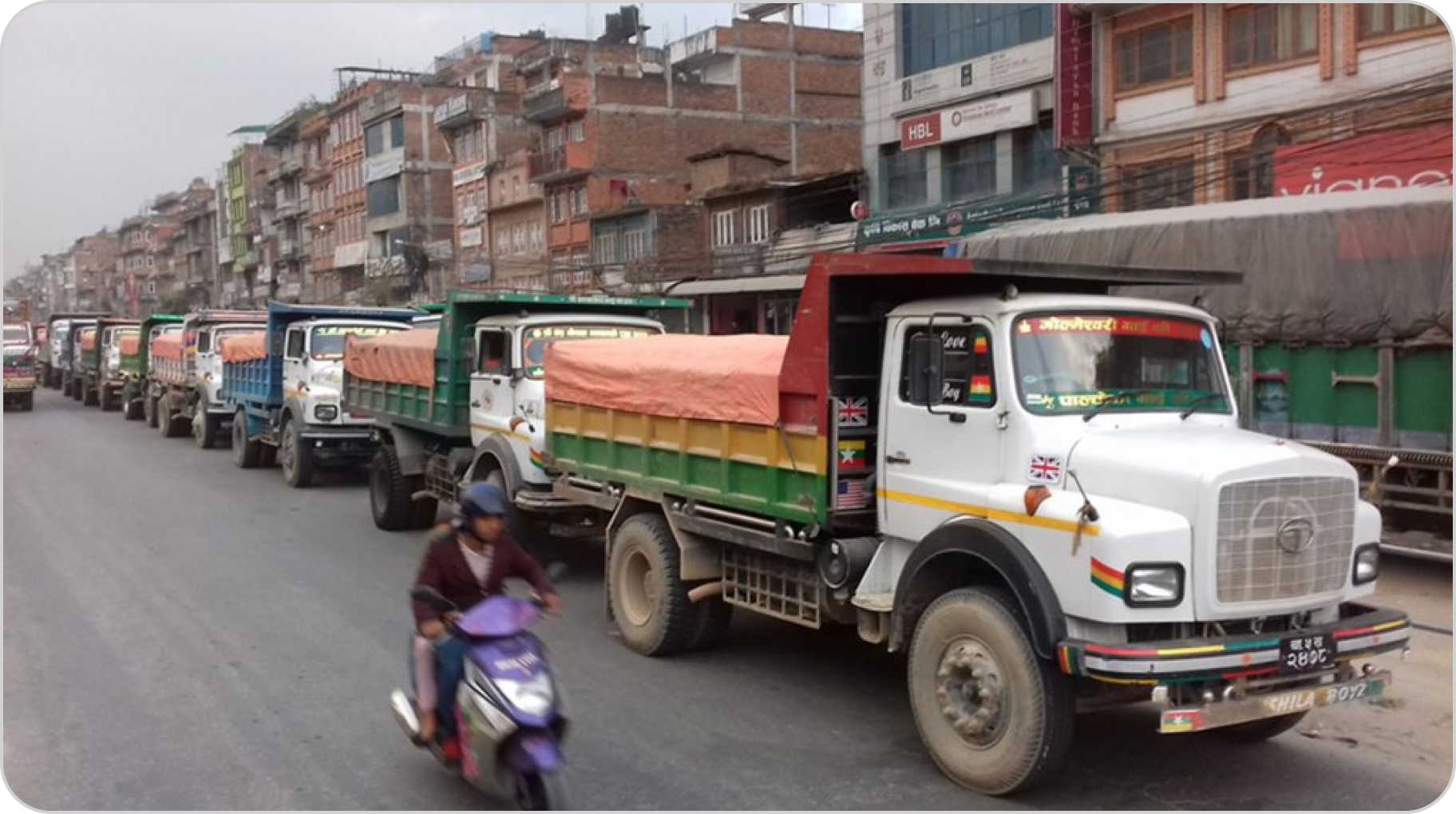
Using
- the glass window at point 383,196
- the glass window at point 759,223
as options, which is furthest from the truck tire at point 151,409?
the glass window at point 383,196

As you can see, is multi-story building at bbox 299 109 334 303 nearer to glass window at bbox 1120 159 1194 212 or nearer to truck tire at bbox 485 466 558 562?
glass window at bbox 1120 159 1194 212

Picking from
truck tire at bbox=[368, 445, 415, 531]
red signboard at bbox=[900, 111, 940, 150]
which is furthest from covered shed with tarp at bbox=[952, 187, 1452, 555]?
red signboard at bbox=[900, 111, 940, 150]

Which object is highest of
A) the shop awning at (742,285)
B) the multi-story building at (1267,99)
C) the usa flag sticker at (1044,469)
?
the multi-story building at (1267,99)

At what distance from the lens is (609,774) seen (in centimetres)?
551

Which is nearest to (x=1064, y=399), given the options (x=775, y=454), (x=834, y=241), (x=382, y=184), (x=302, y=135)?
(x=775, y=454)

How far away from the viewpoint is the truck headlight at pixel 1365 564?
5.21 meters

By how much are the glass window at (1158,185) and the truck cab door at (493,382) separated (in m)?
10.8

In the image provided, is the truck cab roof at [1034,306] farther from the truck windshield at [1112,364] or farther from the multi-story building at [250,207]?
the multi-story building at [250,207]

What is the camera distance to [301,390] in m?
16.2

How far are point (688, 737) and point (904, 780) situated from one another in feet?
3.90

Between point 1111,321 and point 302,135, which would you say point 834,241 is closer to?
point 1111,321

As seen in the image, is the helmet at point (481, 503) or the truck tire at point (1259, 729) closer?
the helmet at point (481, 503)

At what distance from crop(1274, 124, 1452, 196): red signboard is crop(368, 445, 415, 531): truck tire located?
35.0ft

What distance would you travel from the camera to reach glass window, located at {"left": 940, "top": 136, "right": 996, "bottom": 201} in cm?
2427
